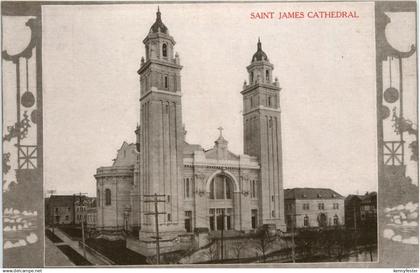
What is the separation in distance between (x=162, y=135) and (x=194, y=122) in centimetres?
88

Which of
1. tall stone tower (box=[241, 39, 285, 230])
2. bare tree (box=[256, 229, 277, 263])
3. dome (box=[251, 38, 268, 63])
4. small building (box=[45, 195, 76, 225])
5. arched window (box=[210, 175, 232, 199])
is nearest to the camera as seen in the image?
small building (box=[45, 195, 76, 225])

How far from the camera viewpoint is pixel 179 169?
970 cm

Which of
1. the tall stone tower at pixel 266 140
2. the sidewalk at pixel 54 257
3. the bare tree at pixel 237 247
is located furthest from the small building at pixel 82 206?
the tall stone tower at pixel 266 140

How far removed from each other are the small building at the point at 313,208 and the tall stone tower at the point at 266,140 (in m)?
0.18

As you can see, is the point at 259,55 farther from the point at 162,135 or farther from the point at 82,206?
the point at 82,206

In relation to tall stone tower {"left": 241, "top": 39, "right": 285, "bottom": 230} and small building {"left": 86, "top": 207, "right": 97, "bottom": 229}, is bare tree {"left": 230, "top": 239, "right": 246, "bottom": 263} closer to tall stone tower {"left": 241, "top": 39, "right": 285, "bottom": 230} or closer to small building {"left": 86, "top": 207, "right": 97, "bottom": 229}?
tall stone tower {"left": 241, "top": 39, "right": 285, "bottom": 230}

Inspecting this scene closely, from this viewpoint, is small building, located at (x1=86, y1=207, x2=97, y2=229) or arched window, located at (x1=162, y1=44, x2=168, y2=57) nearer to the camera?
small building, located at (x1=86, y1=207, x2=97, y2=229)

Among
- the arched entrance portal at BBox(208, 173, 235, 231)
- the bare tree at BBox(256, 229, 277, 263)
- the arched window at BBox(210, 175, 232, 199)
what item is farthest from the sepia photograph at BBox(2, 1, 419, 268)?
the arched window at BBox(210, 175, 232, 199)

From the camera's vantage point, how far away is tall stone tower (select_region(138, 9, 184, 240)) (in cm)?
912

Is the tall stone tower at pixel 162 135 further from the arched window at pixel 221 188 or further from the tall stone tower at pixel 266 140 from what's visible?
the tall stone tower at pixel 266 140

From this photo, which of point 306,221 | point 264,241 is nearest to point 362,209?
point 306,221

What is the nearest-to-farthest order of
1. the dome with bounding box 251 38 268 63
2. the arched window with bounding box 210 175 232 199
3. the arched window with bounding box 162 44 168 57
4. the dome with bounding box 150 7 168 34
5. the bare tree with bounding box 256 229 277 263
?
the dome with bounding box 150 7 168 34 → the dome with bounding box 251 38 268 63 → the bare tree with bounding box 256 229 277 263 → the arched window with bounding box 162 44 168 57 → the arched window with bounding box 210 175 232 199

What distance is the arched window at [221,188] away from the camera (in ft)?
33.5

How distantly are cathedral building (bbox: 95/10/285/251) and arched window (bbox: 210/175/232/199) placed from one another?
2cm
